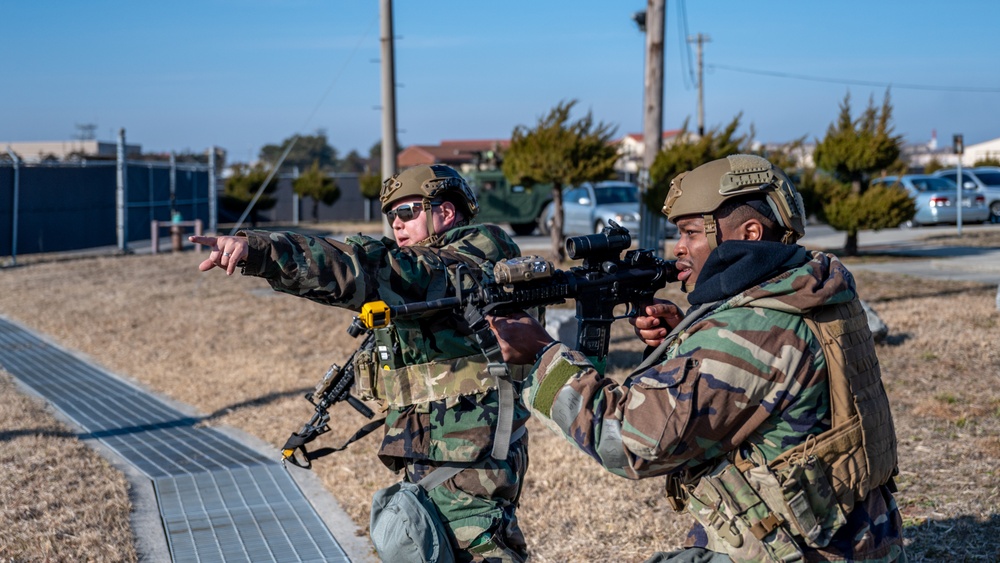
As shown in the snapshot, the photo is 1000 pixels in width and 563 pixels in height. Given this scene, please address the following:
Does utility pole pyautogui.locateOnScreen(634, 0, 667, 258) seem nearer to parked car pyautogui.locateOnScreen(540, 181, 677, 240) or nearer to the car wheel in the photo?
parked car pyautogui.locateOnScreen(540, 181, 677, 240)

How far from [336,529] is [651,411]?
10.5 feet

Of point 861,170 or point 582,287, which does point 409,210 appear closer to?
point 582,287

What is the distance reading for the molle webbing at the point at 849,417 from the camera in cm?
219

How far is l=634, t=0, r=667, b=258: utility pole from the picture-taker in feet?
42.9

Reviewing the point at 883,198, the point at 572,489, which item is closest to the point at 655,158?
the point at 883,198

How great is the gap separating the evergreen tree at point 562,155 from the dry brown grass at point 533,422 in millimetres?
3952

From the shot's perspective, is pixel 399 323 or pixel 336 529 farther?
pixel 336 529

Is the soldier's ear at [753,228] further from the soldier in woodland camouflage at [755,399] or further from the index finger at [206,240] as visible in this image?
the index finger at [206,240]

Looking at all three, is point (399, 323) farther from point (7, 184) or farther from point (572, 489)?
point (7, 184)

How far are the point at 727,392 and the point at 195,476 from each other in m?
4.52

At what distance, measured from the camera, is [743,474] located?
2.26m

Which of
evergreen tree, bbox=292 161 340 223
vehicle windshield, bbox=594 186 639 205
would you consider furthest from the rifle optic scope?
evergreen tree, bbox=292 161 340 223

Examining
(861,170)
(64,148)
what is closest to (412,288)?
(861,170)

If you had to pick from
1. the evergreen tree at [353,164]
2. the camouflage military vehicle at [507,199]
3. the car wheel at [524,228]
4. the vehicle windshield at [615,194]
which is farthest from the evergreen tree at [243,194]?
the evergreen tree at [353,164]
